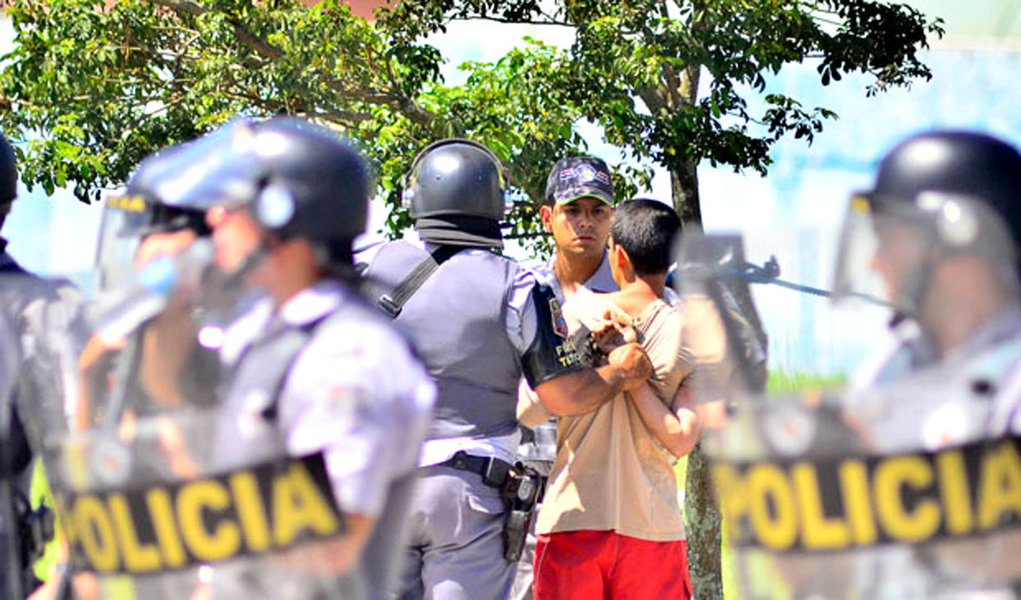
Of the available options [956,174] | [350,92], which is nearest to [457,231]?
[956,174]

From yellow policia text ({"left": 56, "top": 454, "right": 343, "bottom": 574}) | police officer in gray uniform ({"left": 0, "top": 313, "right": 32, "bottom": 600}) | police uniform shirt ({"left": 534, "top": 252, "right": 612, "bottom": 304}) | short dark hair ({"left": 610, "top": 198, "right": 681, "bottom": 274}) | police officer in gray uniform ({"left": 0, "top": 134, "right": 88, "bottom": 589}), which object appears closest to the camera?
yellow policia text ({"left": 56, "top": 454, "right": 343, "bottom": 574})

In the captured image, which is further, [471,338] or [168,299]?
[471,338]

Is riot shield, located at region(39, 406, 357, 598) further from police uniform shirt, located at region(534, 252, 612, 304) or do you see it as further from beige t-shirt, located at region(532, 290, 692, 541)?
police uniform shirt, located at region(534, 252, 612, 304)

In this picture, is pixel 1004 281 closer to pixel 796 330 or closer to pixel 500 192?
pixel 796 330

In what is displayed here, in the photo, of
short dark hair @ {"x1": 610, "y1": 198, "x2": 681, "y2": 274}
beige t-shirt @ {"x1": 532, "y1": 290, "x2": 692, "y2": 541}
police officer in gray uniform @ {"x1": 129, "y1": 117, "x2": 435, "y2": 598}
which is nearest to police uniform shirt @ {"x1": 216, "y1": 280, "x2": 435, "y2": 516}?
police officer in gray uniform @ {"x1": 129, "y1": 117, "x2": 435, "y2": 598}

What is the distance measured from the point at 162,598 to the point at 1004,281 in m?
1.23

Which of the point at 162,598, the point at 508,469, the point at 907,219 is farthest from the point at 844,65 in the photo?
the point at 162,598

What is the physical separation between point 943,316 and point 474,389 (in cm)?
233

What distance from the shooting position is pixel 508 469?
14.1ft

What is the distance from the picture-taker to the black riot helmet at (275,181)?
6.88ft

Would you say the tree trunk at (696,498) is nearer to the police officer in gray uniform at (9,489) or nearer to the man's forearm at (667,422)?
the man's forearm at (667,422)

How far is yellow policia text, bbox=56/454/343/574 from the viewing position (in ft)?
6.42

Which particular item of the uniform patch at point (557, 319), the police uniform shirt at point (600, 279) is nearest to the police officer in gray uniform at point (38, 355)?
the uniform patch at point (557, 319)

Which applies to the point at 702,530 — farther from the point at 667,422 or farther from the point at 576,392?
the point at 576,392
